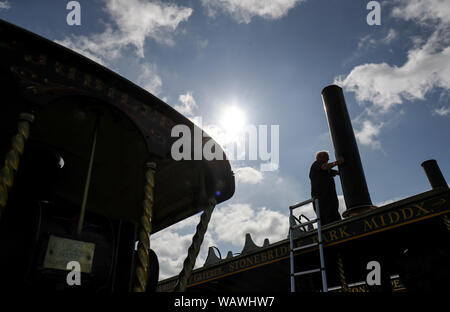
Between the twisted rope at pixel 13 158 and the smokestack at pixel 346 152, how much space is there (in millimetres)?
5849

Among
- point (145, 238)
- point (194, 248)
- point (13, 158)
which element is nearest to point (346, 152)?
point (194, 248)

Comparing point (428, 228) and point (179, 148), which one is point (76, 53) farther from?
point (428, 228)

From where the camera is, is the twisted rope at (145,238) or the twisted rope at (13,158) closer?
the twisted rope at (13,158)

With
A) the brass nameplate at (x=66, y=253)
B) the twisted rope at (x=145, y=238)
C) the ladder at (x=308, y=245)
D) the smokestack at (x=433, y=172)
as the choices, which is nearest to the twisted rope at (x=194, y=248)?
the twisted rope at (x=145, y=238)

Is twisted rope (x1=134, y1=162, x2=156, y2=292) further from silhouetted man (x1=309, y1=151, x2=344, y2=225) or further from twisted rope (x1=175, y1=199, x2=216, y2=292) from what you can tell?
silhouetted man (x1=309, y1=151, x2=344, y2=225)

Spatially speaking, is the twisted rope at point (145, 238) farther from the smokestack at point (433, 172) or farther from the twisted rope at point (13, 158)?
the smokestack at point (433, 172)

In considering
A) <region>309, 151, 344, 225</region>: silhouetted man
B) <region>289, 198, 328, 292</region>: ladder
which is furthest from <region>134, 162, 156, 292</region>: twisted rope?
<region>309, 151, 344, 225</region>: silhouetted man

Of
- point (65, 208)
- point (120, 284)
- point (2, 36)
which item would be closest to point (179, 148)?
point (65, 208)

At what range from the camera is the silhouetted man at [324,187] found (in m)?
5.86

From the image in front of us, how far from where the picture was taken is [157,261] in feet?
12.2

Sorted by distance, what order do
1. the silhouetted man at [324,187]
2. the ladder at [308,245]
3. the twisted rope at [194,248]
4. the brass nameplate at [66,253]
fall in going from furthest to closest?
the silhouetted man at [324,187] < the ladder at [308,245] < the twisted rope at [194,248] < the brass nameplate at [66,253]

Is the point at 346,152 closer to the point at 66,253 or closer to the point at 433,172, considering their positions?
the point at 66,253

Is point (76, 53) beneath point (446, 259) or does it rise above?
above
